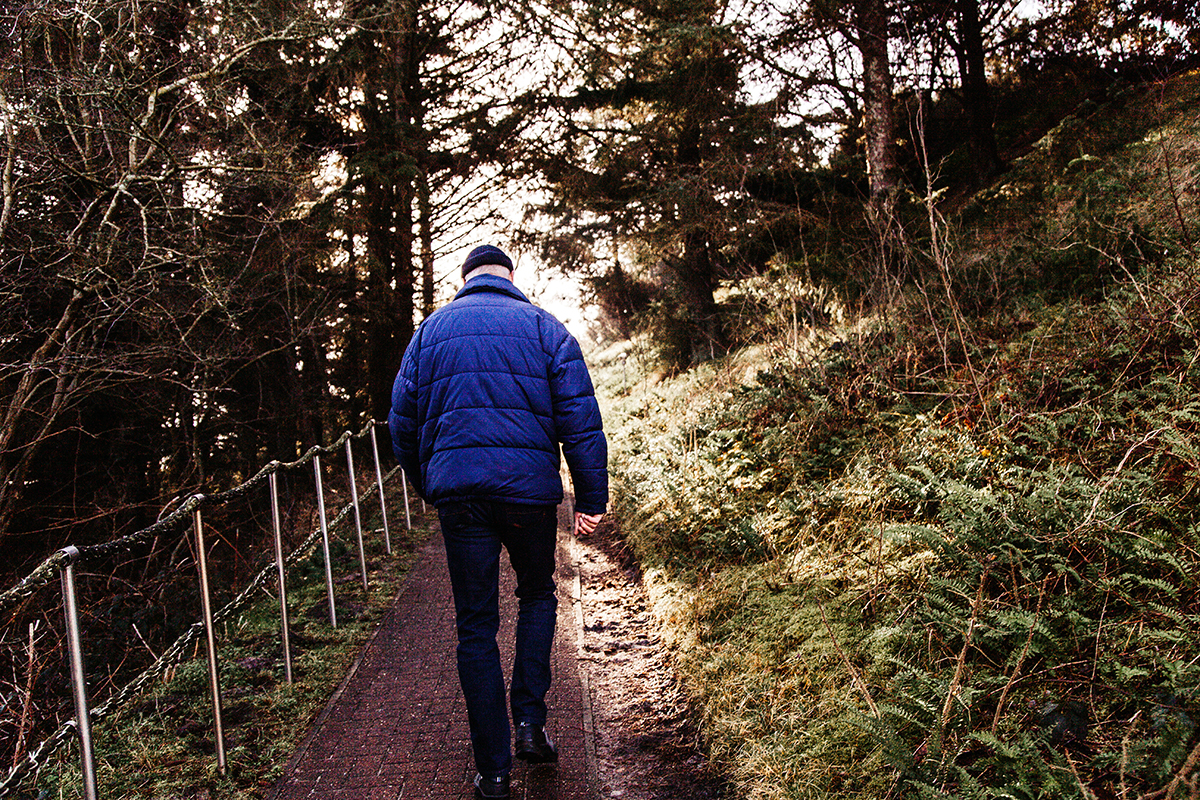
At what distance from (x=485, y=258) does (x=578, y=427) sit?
974 mm

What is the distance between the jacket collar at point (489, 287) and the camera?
3.20 m

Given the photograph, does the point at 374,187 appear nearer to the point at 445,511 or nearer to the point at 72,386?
the point at 72,386

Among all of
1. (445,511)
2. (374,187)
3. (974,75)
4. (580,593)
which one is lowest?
(580,593)

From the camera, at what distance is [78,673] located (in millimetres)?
2436

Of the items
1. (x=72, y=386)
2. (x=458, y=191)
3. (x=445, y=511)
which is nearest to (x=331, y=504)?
(x=72, y=386)

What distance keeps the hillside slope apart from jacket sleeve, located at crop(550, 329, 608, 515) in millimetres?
1271

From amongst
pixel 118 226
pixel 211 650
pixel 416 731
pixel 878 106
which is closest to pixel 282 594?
pixel 211 650

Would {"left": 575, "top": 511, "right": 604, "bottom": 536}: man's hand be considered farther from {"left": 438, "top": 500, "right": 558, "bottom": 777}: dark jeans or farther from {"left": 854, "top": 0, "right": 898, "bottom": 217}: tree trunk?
{"left": 854, "top": 0, "right": 898, "bottom": 217}: tree trunk

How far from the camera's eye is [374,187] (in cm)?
1059

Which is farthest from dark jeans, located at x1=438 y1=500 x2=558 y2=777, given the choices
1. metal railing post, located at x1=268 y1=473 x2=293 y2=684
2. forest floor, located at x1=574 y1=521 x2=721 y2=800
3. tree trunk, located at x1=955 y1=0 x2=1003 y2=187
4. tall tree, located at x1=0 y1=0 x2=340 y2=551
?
tree trunk, located at x1=955 y1=0 x2=1003 y2=187

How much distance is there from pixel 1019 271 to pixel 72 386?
357 inches

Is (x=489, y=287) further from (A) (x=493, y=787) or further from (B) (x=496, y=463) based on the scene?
(A) (x=493, y=787)

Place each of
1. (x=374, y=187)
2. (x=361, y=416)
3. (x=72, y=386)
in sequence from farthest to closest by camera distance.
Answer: (x=361, y=416) → (x=374, y=187) → (x=72, y=386)

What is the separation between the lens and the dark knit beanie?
10.9ft
